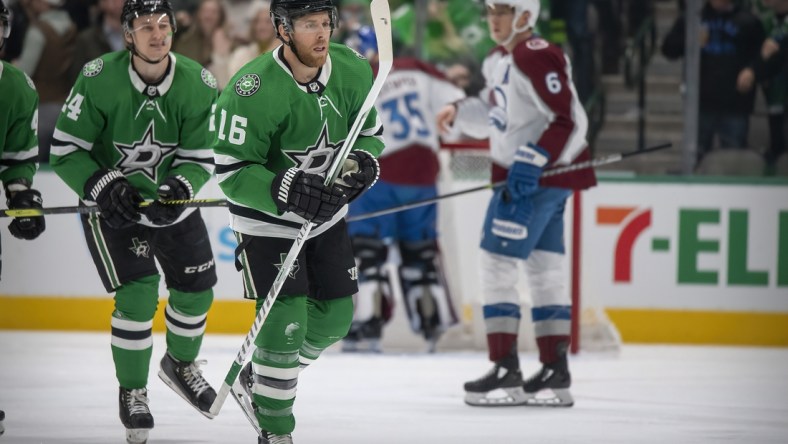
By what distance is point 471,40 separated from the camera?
22.2 ft

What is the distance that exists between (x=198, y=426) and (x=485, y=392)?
3.64 feet

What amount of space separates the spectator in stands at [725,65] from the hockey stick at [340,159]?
333cm

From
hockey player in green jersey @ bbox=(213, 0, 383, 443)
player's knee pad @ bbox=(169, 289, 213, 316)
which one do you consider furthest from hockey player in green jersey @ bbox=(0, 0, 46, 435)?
hockey player in green jersey @ bbox=(213, 0, 383, 443)

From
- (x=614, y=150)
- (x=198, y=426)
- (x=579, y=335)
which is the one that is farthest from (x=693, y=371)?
(x=198, y=426)

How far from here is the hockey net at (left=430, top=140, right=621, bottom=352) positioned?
6332mm

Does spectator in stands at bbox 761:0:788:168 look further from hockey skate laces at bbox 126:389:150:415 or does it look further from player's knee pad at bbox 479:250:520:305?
A: hockey skate laces at bbox 126:389:150:415

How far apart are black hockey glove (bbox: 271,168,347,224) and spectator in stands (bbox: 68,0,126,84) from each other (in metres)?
3.87

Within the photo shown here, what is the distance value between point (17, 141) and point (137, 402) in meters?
0.90

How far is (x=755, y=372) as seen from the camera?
5859 mm

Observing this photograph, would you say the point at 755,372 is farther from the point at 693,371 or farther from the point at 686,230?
the point at 686,230

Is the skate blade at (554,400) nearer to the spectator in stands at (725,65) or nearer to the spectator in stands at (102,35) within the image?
the spectator in stands at (725,65)

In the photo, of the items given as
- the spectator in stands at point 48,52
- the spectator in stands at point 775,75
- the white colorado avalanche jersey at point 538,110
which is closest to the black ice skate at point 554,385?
the white colorado avalanche jersey at point 538,110

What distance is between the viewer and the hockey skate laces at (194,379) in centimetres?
431

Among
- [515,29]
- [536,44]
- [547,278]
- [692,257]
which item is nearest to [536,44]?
[536,44]
